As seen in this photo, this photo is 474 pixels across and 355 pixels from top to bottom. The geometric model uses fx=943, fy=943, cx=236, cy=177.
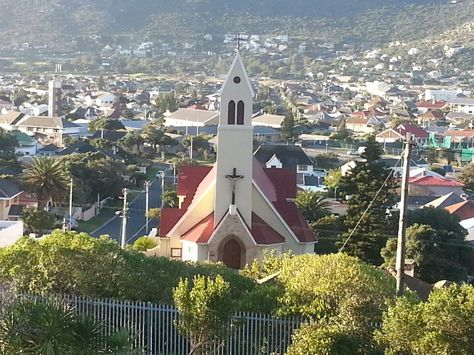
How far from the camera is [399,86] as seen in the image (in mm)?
148250

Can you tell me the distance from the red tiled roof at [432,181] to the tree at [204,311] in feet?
112

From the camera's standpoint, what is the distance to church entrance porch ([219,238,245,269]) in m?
22.6

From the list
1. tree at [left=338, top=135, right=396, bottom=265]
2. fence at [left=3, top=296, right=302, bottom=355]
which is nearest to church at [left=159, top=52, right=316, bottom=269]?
tree at [left=338, top=135, right=396, bottom=265]

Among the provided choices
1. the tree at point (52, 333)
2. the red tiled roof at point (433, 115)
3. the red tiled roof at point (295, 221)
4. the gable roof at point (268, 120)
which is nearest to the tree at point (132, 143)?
the gable roof at point (268, 120)

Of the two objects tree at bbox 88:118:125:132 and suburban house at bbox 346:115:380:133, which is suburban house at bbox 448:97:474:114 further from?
tree at bbox 88:118:125:132

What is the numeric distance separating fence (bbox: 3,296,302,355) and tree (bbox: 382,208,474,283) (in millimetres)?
11195

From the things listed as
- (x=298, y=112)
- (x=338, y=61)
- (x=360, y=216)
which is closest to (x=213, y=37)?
(x=338, y=61)

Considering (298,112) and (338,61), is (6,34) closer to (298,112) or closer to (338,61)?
(338,61)

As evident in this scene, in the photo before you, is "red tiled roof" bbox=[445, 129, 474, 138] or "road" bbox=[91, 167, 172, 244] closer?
"road" bbox=[91, 167, 172, 244]

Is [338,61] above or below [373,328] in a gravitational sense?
above

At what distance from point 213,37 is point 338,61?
26.5 m

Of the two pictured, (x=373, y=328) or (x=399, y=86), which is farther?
(x=399, y=86)

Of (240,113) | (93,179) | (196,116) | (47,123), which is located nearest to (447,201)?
(93,179)

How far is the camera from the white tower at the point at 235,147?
23.0 meters
